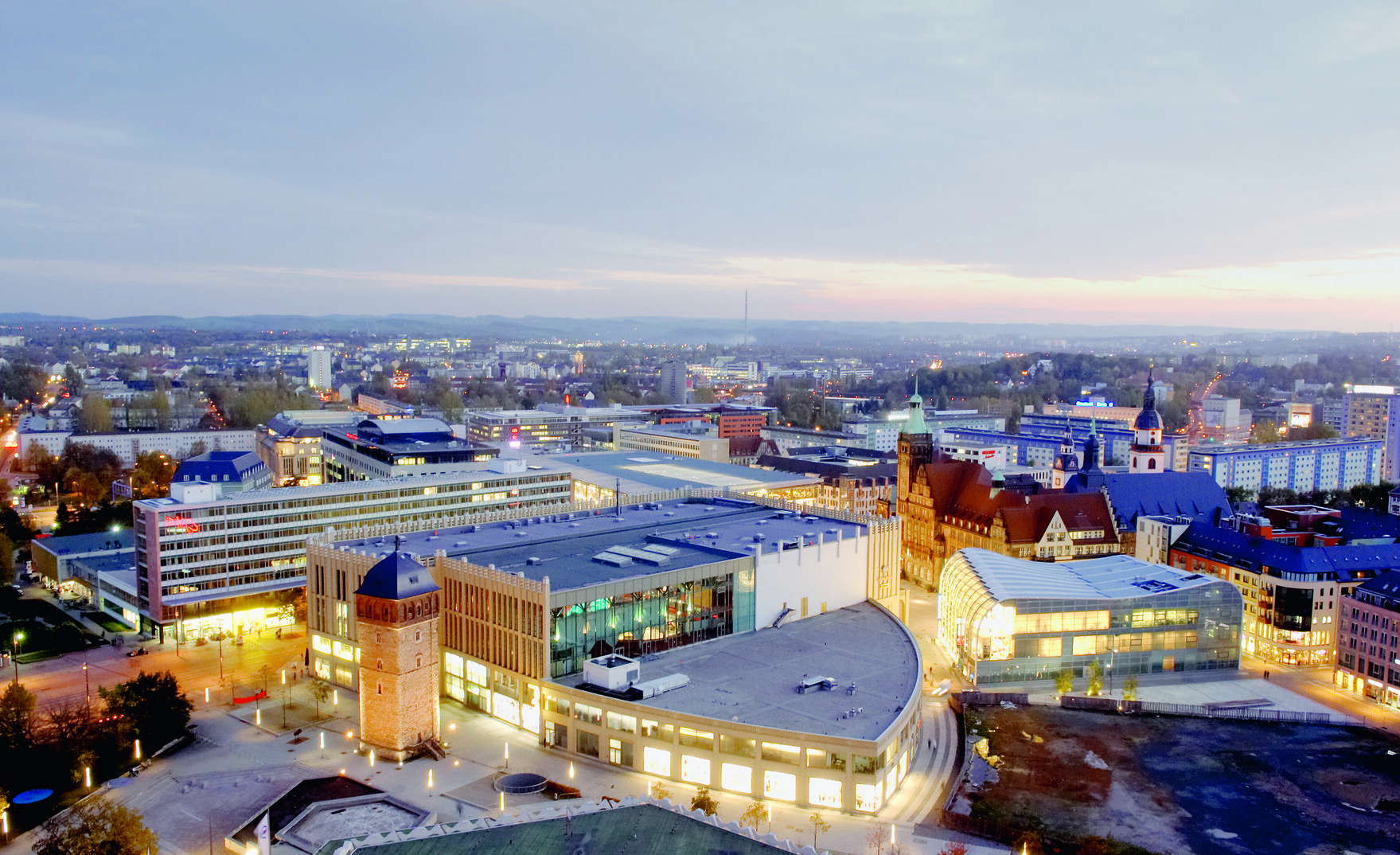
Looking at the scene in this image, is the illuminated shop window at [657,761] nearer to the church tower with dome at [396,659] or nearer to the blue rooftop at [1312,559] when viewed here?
the church tower with dome at [396,659]

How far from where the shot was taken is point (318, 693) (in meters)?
58.3

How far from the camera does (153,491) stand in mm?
126750

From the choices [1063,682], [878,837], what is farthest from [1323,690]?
[878,837]

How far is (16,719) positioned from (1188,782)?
2262 inches

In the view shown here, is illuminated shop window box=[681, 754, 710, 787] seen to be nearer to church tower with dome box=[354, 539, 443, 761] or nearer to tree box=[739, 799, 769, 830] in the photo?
tree box=[739, 799, 769, 830]

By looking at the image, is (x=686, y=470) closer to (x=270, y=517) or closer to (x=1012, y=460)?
(x=270, y=517)

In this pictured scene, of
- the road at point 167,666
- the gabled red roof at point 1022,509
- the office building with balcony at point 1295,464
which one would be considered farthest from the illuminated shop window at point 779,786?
the office building with balcony at point 1295,464

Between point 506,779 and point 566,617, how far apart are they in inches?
397

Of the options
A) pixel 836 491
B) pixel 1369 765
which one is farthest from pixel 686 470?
pixel 1369 765

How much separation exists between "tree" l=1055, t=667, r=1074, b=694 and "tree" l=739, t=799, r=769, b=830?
26.4 m

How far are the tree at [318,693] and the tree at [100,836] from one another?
55.0 feet

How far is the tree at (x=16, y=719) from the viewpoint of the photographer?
48.8 metres

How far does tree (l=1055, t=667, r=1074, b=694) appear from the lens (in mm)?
63250

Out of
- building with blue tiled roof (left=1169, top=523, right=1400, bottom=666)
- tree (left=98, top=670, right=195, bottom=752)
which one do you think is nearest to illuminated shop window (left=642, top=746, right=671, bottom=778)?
tree (left=98, top=670, right=195, bottom=752)
